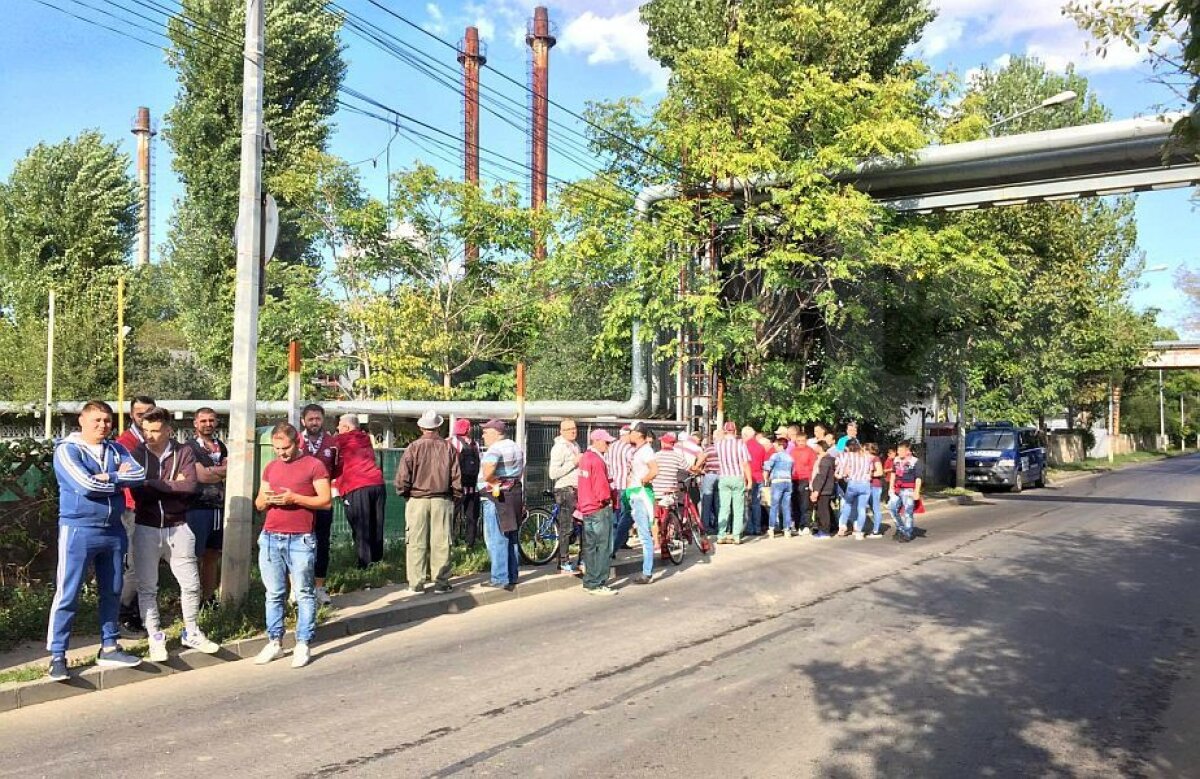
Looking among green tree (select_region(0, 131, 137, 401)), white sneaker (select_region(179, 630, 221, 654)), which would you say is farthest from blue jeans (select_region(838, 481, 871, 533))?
green tree (select_region(0, 131, 137, 401))

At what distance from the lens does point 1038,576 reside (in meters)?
11.1

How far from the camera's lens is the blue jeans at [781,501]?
→ 15.3m

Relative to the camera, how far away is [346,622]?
818 centimetres

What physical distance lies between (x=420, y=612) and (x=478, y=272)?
18370 mm

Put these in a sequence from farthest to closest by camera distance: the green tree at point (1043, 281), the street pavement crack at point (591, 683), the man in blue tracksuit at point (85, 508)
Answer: the green tree at point (1043, 281)
the man in blue tracksuit at point (85, 508)
the street pavement crack at point (591, 683)

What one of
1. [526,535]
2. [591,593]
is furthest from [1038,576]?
[526,535]

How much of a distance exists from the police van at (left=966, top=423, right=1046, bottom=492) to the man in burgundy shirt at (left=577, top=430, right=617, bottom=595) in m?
21.6

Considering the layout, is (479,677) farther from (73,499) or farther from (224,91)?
(224,91)

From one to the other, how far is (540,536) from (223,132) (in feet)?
81.9

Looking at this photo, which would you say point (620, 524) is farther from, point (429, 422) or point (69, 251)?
point (69, 251)

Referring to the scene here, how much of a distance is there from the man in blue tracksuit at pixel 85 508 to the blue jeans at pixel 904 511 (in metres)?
11.9

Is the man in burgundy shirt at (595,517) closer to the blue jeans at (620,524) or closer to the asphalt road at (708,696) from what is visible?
the asphalt road at (708,696)

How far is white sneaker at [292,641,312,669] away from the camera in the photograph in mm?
7043

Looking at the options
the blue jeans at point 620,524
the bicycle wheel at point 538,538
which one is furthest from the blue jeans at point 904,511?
the bicycle wheel at point 538,538
